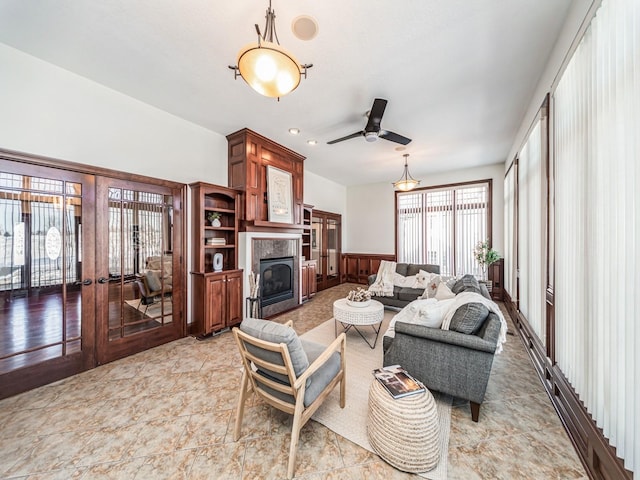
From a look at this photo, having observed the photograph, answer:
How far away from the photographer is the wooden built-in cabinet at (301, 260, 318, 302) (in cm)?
568

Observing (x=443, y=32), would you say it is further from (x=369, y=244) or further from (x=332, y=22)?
(x=369, y=244)

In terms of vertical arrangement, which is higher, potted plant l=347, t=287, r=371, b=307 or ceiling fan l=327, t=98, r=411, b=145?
ceiling fan l=327, t=98, r=411, b=145

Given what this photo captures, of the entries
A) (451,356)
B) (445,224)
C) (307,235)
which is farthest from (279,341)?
(445,224)

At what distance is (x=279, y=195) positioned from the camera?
15.0ft

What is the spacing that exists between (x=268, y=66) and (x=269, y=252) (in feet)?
10.9

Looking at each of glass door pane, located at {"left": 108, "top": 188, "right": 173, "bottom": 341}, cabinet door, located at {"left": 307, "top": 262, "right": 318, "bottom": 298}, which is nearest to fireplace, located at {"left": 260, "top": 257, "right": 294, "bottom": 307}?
cabinet door, located at {"left": 307, "top": 262, "right": 318, "bottom": 298}

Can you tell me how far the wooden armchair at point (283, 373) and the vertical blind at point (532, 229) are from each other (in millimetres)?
2617

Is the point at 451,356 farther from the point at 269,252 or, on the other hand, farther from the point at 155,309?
the point at 155,309

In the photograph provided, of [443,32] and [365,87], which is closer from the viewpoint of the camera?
[443,32]

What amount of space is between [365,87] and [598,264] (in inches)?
105

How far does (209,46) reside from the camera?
2.22 metres

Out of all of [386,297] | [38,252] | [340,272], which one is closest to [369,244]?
[340,272]

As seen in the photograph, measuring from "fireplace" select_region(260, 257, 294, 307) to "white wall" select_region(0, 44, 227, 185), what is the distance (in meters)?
1.93

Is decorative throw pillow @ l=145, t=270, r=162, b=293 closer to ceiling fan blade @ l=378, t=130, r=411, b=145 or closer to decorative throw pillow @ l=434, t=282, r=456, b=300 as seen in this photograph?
ceiling fan blade @ l=378, t=130, r=411, b=145
